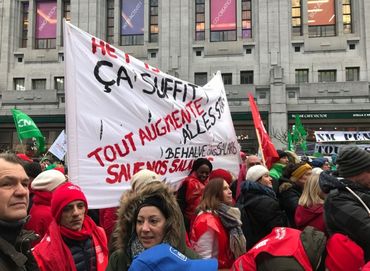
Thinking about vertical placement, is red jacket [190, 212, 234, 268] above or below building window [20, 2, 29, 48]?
below

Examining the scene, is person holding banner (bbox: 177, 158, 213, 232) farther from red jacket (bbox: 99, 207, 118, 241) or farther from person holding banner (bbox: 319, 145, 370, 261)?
person holding banner (bbox: 319, 145, 370, 261)

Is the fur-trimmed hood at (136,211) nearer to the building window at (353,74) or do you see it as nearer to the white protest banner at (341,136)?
the white protest banner at (341,136)

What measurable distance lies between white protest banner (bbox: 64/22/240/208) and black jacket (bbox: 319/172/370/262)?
7.03 ft

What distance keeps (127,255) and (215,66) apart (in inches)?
1201

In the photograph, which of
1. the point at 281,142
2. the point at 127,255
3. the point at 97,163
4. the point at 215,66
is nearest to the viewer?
the point at 127,255

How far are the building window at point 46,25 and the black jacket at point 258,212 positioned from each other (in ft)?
112

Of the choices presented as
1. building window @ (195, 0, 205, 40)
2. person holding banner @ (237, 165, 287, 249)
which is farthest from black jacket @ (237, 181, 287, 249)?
building window @ (195, 0, 205, 40)

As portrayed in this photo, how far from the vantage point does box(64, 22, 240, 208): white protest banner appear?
147 inches

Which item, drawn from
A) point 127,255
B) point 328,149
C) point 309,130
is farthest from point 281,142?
point 127,255

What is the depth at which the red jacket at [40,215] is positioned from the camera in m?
3.47

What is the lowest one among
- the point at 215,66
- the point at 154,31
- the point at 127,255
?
the point at 127,255

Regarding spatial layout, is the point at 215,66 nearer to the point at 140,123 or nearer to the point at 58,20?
the point at 58,20

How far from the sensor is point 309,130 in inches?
1155

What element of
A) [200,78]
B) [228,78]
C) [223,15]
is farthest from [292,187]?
[223,15]
